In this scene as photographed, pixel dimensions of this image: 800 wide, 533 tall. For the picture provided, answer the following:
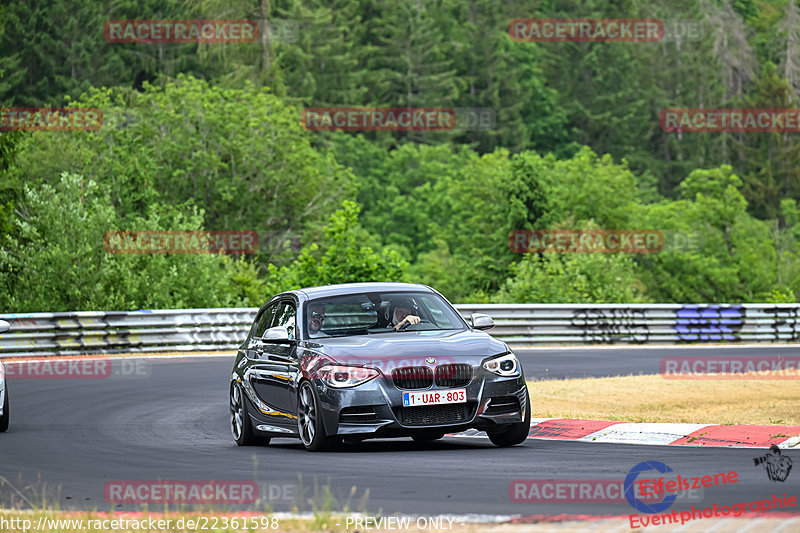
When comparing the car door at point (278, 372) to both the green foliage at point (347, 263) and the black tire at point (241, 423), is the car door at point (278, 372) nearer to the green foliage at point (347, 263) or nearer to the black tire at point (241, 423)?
the black tire at point (241, 423)

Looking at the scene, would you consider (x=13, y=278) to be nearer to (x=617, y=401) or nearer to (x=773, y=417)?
(x=617, y=401)

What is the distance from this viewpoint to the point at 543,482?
9.45 metres

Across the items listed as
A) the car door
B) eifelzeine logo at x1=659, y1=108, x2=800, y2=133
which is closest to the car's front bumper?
the car door

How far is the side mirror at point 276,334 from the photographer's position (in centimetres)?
1266

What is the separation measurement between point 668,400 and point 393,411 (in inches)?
282

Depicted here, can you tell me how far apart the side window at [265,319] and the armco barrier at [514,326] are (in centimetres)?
1404

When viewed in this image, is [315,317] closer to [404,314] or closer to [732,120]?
[404,314]

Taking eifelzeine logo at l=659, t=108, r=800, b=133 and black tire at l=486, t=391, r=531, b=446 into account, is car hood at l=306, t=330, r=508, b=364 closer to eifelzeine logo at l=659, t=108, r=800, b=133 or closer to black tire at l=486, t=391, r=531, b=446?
black tire at l=486, t=391, r=531, b=446

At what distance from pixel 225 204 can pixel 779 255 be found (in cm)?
3026

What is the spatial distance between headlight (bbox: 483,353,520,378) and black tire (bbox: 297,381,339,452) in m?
1.40

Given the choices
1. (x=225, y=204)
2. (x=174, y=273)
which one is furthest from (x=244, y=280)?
(x=225, y=204)

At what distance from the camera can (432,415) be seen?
1177 cm

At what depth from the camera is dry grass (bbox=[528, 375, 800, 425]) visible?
15.1 m

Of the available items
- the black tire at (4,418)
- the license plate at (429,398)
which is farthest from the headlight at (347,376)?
the black tire at (4,418)
